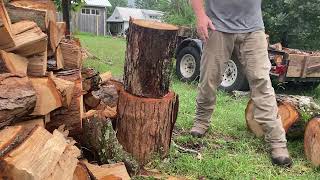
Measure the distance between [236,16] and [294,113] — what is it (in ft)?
4.01

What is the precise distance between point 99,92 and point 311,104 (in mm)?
2257

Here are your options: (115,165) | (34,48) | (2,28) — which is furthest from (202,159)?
(2,28)

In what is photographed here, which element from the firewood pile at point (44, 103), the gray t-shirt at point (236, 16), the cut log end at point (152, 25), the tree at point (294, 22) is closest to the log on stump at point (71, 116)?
the firewood pile at point (44, 103)

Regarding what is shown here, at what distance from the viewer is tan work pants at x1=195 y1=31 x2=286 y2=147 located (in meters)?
4.43

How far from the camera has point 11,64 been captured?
332cm

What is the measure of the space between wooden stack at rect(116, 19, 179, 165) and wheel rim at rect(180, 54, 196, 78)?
5.92m

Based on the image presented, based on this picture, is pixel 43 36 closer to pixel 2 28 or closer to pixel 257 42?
pixel 2 28

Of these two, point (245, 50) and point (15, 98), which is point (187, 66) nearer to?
point (245, 50)

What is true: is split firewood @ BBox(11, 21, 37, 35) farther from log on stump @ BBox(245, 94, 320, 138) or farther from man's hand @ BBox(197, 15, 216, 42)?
log on stump @ BBox(245, 94, 320, 138)

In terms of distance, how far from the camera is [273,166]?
4297mm

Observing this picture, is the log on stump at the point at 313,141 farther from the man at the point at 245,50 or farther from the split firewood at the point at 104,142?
the split firewood at the point at 104,142

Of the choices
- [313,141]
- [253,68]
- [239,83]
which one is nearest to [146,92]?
[253,68]

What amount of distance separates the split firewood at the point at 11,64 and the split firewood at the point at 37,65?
129 millimetres

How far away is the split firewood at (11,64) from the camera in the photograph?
10.8 ft
